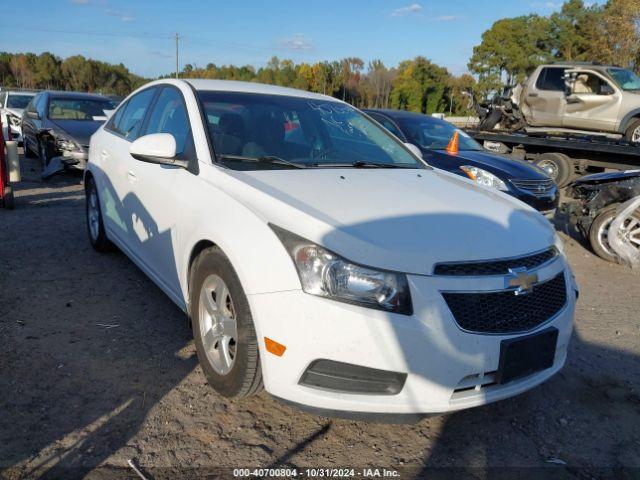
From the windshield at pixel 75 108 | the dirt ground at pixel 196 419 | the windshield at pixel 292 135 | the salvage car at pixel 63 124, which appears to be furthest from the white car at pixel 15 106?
the windshield at pixel 292 135

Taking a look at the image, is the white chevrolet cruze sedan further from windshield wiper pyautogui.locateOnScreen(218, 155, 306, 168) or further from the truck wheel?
the truck wheel

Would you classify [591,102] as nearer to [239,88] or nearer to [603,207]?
[603,207]

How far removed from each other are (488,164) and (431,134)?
53.5 inches

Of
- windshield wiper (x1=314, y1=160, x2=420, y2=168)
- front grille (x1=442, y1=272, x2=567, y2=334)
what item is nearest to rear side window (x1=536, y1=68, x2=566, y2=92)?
windshield wiper (x1=314, y1=160, x2=420, y2=168)

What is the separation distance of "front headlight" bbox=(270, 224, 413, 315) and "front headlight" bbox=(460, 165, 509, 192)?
15.3 ft

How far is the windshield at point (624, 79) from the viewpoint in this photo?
11.8 m

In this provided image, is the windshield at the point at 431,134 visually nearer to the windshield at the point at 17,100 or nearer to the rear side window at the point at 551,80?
the rear side window at the point at 551,80

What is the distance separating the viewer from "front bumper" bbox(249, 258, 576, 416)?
221 centimetres

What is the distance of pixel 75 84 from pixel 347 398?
8546cm

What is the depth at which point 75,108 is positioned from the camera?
10.6 metres

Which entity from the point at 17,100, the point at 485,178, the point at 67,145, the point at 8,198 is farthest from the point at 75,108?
the point at 485,178

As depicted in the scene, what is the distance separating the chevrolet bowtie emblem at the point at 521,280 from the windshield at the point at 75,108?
9.45 m

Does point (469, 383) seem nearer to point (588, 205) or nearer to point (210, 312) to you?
point (210, 312)

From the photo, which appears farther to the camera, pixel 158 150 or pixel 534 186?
pixel 534 186
